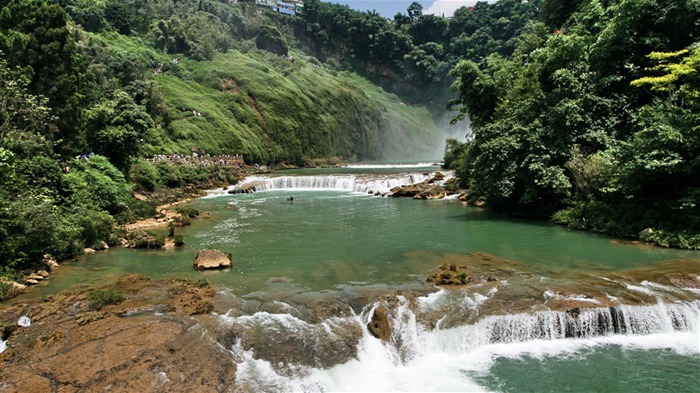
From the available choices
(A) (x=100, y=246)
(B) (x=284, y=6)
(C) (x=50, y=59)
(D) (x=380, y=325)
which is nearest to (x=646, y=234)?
(D) (x=380, y=325)

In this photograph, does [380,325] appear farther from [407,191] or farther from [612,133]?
[407,191]

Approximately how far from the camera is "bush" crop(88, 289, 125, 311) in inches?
433

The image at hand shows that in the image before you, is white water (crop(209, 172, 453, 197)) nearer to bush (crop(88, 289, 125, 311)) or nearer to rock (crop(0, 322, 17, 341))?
bush (crop(88, 289, 125, 311))

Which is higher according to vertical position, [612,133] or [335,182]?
[612,133]

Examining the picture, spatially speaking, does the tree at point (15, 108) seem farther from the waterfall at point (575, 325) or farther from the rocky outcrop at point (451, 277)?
the waterfall at point (575, 325)

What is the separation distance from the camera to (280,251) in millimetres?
17531

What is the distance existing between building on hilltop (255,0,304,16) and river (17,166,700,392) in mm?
120973

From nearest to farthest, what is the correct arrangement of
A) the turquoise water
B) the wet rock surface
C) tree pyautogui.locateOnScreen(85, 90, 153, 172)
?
the wet rock surface
the turquoise water
tree pyautogui.locateOnScreen(85, 90, 153, 172)

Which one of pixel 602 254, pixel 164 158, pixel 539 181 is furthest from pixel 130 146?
pixel 602 254

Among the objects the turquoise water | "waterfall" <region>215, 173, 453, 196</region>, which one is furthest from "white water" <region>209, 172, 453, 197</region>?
the turquoise water

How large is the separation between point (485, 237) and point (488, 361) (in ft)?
33.3

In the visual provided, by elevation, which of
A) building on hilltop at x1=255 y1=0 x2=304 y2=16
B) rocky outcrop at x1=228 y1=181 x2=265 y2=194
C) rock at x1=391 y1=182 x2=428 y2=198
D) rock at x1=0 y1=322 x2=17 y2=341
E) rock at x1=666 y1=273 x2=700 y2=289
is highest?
building on hilltop at x1=255 y1=0 x2=304 y2=16

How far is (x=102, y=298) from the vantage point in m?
11.2

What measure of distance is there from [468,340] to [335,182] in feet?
102
